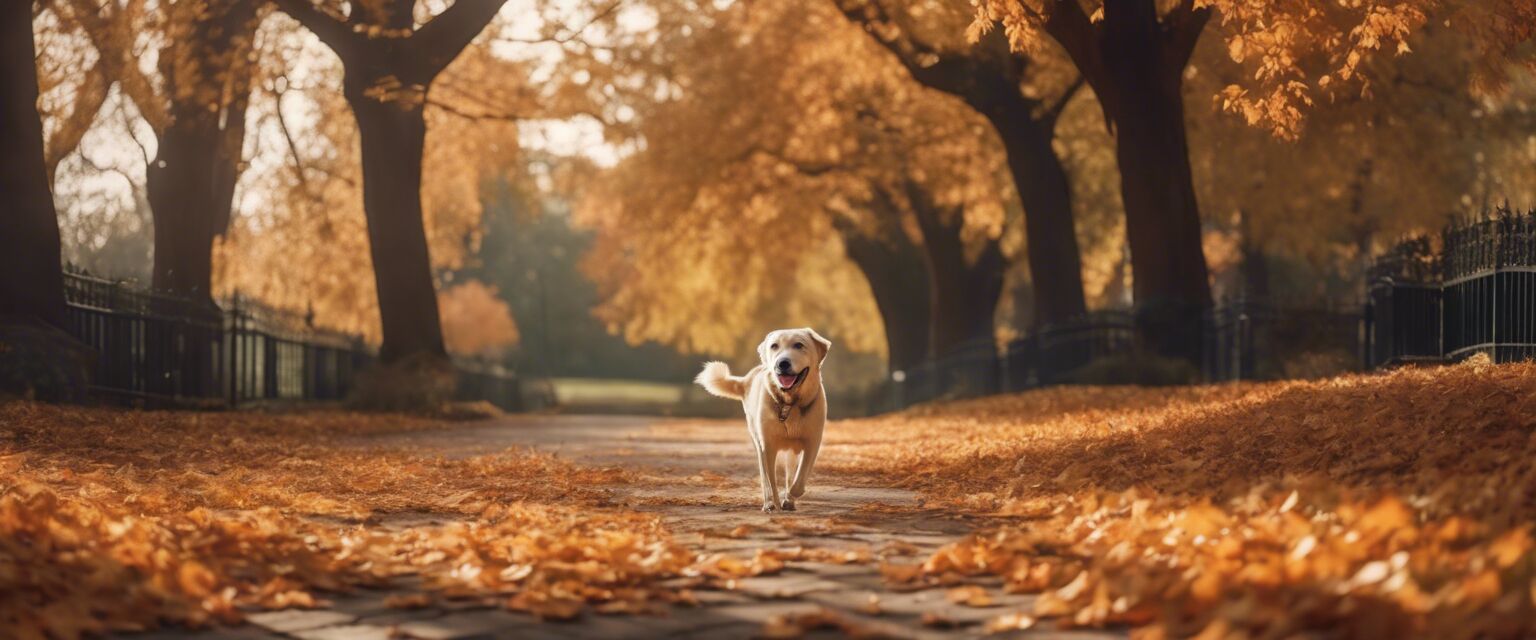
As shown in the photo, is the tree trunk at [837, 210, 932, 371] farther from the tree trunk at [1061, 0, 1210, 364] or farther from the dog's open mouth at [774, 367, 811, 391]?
the dog's open mouth at [774, 367, 811, 391]

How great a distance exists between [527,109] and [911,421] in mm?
10534

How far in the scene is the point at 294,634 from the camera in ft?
17.1

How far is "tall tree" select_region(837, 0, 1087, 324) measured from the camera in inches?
1029

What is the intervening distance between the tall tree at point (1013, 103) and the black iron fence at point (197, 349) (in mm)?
10512

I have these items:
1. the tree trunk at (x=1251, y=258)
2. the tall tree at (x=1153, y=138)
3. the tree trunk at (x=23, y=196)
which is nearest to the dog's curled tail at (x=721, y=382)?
the tree trunk at (x=23, y=196)

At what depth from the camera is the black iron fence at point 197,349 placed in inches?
741

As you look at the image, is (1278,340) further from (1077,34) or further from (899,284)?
(899,284)

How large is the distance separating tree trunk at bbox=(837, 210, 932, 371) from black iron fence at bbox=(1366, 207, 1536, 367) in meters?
20.5

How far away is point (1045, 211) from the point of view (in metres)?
26.9

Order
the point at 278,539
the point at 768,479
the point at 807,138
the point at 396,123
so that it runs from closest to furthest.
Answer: the point at 278,539
the point at 768,479
the point at 396,123
the point at 807,138

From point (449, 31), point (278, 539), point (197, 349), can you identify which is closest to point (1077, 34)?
point (449, 31)

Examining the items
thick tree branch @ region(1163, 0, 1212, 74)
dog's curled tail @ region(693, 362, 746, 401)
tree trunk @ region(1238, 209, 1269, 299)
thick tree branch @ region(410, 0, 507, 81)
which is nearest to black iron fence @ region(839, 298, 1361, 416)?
thick tree branch @ region(1163, 0, 1212, 74)

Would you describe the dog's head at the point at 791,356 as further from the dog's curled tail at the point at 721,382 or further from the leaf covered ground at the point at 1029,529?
the dog's curled tail at the point at 721,382

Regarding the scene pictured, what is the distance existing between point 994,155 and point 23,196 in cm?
1880
